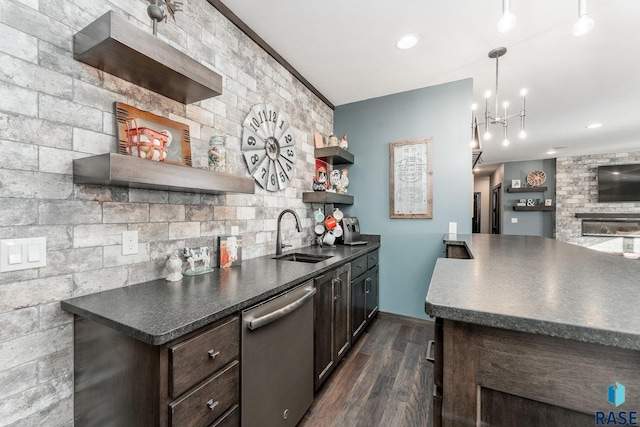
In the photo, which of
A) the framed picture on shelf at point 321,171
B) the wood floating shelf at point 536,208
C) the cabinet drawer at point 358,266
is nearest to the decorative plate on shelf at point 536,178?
the wood floating shelf at point 536,208

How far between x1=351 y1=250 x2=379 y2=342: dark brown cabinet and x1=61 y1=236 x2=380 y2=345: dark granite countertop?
894 millimetres

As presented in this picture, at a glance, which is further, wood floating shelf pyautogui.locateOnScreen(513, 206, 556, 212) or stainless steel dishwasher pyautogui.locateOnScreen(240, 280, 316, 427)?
wood floating shelf pyautogui.locateOnScreen(513, 206, 556, 212)

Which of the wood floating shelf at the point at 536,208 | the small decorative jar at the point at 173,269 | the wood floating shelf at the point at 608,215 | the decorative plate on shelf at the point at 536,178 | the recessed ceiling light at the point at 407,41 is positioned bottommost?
the small decorative jar at the point at 173,269

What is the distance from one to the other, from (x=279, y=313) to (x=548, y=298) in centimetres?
107

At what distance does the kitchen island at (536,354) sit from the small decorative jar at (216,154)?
4.38ft

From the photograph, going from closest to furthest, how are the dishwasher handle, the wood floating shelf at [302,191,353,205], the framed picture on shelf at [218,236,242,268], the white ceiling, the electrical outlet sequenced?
1. the dishwasher handle
2. the electrical outlet
3. the framed picture on shelf at [218,236,242,268]
4. the white ceiling
5. the wood floating shelf at [302,191,353,205]

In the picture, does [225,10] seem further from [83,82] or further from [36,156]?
[36,156]

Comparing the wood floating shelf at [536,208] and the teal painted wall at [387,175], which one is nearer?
the teal painted wall at [387,175]

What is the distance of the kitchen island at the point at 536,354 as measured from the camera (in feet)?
2.14

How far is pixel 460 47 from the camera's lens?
7.57ft

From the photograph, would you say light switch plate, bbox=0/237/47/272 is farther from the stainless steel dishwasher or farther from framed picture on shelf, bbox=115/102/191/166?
the stainless steel dishwasher

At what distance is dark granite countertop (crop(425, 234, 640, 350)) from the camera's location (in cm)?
66

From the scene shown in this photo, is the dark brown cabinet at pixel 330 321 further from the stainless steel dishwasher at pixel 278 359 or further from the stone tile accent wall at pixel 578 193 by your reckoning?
the stone tile accent wall at pixel 578 193

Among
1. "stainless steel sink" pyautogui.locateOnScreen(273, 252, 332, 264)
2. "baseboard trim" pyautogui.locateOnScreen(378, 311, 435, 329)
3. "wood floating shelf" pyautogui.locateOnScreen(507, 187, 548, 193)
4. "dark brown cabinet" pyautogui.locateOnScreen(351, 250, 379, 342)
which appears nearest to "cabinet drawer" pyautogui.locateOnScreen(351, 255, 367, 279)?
"dark brown cabinet" pyautogui.locateOnScreen(351, 250, 379, 342)
